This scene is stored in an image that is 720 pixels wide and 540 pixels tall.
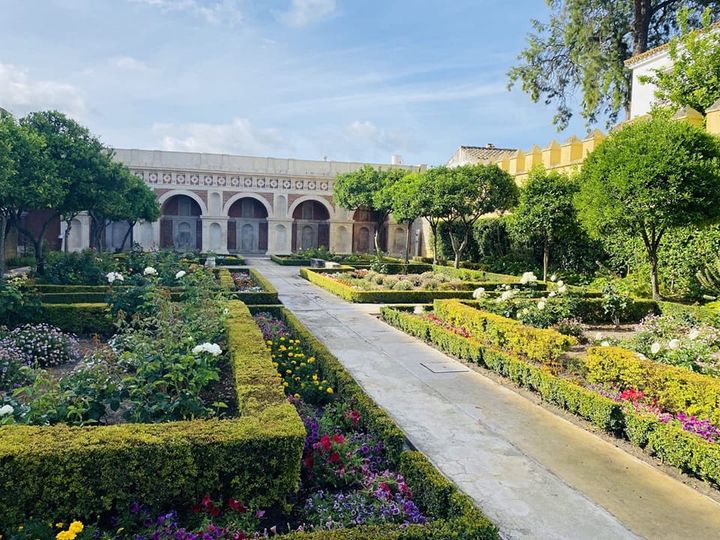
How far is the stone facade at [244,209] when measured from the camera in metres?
38.6

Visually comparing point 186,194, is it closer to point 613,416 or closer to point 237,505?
point 613,416

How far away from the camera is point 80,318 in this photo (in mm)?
9828

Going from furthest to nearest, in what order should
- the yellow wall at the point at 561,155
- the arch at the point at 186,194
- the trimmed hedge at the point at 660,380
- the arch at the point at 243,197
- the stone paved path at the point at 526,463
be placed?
the arch at the point at 243,197
the arch at the point at 186,194
the yellow wall at the point at 561,155
the trimmed hedge at the point at 660,380
the stone paved path at the point at 526,463

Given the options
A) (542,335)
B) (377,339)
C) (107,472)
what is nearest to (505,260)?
(377,339)

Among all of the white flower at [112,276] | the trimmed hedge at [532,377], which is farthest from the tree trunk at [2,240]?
the trimmed hedge at [532,377]

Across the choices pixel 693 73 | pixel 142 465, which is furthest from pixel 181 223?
pixel 142 465

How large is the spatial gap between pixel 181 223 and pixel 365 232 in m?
13.7

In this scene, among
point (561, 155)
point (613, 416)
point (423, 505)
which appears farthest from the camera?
point (561, 155)

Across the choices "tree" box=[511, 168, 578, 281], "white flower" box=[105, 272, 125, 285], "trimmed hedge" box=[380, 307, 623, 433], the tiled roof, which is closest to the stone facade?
the tiled roof

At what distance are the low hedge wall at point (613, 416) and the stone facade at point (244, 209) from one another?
106 feet

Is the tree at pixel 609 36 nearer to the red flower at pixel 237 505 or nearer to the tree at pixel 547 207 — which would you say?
the tree at pixel 547 207

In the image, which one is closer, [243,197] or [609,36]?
[609,36]

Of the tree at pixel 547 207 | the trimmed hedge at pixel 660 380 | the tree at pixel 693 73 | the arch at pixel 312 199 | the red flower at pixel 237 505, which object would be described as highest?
the tree at pixel 693 73

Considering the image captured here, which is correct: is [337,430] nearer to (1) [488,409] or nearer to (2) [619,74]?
(1) [488,409]
